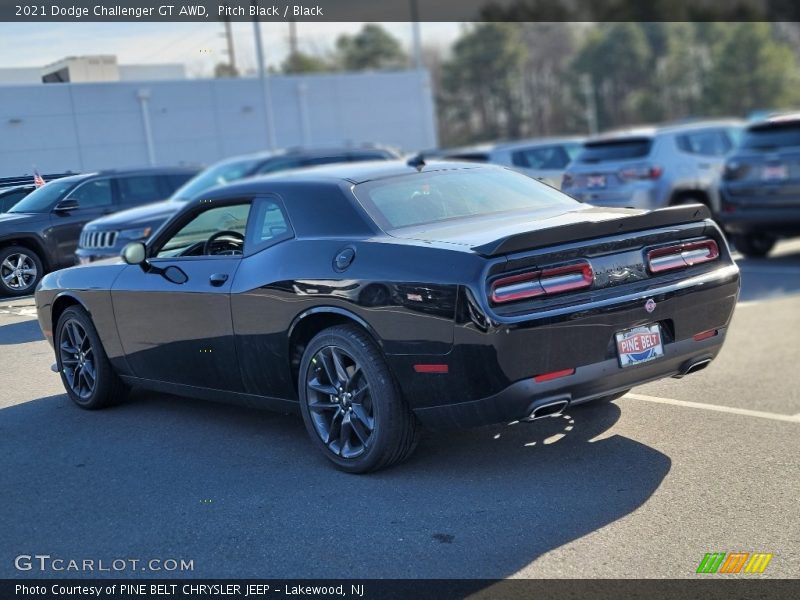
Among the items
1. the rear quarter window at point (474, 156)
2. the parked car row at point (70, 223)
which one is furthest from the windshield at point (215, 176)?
the rear quarter window at point (474, 156)

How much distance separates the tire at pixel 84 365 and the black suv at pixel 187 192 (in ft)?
1.38

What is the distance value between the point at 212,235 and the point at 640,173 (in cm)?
923

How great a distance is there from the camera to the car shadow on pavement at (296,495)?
412cm

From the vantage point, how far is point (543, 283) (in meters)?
4.68

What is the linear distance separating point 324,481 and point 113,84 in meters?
2.71

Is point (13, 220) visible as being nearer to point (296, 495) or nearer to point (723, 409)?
point (296, 495)

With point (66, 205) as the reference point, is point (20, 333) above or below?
below

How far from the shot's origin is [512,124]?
65.4 m

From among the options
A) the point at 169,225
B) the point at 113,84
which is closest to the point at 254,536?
the point at 169,225

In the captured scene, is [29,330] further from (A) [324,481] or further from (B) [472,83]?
(B) [472,83]

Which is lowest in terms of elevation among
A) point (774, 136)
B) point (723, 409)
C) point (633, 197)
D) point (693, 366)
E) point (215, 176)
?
point (723, 409)

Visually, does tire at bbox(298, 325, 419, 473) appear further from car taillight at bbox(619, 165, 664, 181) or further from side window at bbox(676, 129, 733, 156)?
side window at bbox(676, 129, 733, 156)

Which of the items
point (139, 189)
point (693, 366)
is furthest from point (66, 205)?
point (139, 189)

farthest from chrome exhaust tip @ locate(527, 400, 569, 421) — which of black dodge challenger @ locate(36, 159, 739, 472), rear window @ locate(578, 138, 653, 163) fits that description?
rear window @ locate(578, 138, 653, 163)
